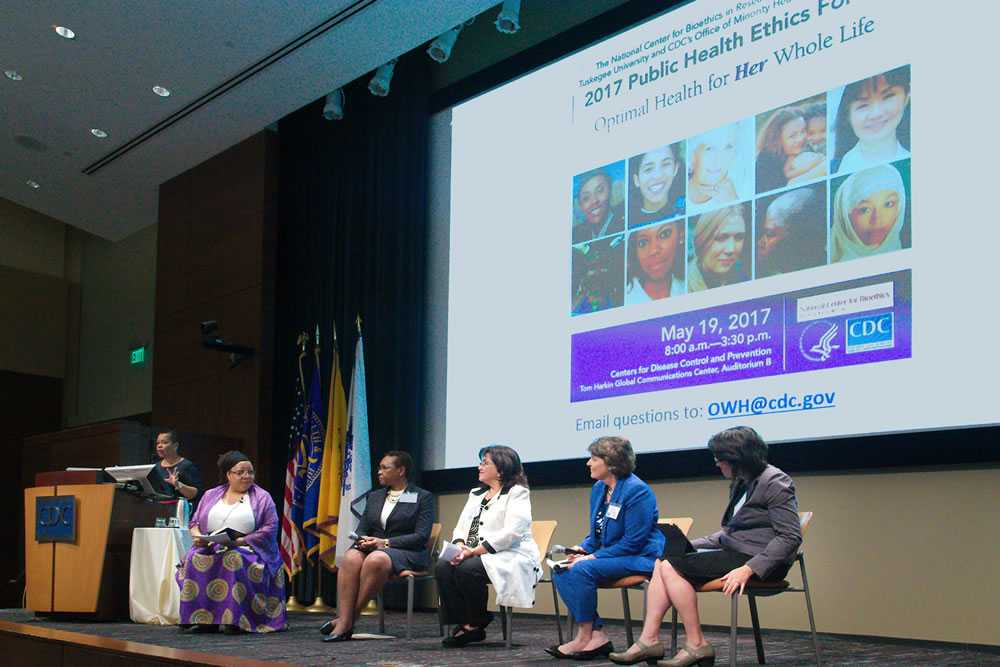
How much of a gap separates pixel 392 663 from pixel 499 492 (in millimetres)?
1214

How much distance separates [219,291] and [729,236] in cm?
509

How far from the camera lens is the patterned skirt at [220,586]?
560cm

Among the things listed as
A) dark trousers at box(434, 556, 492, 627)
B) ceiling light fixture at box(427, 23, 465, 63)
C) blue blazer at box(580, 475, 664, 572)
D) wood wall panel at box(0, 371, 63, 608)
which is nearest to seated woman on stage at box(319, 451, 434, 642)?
dark trousers at box(434, 556, 492, 627)

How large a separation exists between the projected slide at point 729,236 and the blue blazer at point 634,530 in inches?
45.2

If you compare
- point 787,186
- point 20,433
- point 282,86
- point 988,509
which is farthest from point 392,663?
point 20,433

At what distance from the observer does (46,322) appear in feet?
42.1

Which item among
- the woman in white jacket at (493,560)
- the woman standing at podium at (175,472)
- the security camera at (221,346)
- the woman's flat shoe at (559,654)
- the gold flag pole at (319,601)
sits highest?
the security camera at (221,346)

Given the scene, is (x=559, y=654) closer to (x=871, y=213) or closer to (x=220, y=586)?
(x=220, y=586)

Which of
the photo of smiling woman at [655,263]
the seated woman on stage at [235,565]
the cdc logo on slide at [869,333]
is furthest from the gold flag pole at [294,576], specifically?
the cdc logo on slide at [869,333]

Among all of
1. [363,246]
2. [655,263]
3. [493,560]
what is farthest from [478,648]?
[363,246]

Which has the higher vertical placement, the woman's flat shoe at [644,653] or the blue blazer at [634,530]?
the blue blazer at [634,530]

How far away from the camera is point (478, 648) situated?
4.97 m

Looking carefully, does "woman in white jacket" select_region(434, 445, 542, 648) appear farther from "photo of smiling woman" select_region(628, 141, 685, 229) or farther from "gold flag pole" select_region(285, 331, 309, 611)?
"gold flag pole" select_region(285, 331, 309, 611)

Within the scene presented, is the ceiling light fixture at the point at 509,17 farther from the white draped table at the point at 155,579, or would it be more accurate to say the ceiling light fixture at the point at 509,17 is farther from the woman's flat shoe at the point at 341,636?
the woman's flat shoe at the point at 341,636
